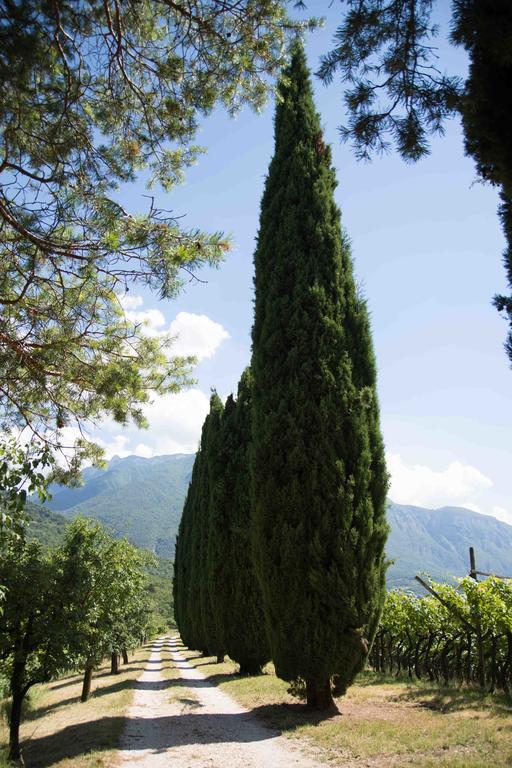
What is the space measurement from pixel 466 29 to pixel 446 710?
868 cm

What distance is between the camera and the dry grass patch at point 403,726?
16.9 feet

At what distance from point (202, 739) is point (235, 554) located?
7.48 m

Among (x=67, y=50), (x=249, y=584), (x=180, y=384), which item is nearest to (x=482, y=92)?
(x=67, y=50)

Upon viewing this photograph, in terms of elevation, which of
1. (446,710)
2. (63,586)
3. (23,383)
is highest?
(23,383)

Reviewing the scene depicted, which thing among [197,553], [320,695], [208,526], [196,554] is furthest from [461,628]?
[196,554]

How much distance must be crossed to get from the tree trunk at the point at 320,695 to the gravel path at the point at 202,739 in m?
0.95

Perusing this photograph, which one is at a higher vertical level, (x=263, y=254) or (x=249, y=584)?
(x=263, y=254)

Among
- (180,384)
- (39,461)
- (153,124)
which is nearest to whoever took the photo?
(39,461)

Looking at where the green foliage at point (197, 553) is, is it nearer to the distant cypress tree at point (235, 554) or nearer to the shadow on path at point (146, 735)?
the distant cypress tree at point (235, 554)

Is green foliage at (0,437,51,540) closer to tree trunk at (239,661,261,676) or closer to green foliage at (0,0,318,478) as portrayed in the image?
green foliage at (0,0,318,478)

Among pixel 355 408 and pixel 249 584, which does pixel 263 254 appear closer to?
pixel 355 408

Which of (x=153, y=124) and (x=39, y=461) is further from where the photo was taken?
(x=153, y=124)

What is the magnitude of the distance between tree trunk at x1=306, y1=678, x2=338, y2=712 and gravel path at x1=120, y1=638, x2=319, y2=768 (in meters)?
0.95

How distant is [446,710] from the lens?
7383 mm
